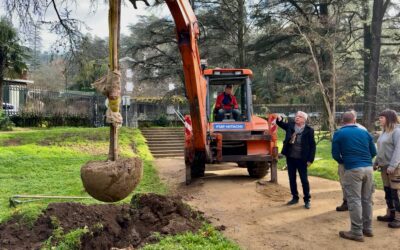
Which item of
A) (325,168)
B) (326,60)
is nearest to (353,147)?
(325,168)

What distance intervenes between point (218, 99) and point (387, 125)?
4716mm

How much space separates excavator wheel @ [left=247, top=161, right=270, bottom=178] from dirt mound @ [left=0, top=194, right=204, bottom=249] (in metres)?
3.99

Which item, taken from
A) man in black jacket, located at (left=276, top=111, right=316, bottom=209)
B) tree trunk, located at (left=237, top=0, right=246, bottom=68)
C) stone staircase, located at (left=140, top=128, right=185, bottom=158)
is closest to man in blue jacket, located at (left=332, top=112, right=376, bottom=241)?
man in black jacket, located at (left=276, top=111, right=316, bottom=209)

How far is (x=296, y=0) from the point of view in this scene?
24.0 meters

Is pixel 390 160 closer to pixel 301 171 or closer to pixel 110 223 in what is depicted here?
pixel 301 171

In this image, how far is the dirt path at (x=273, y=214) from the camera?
19.2ft

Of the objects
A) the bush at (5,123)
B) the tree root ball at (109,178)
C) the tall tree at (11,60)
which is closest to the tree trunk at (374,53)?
the bush at (5,123)

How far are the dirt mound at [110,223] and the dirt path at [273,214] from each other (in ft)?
2.53

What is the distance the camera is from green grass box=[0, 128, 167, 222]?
8750 millimetres

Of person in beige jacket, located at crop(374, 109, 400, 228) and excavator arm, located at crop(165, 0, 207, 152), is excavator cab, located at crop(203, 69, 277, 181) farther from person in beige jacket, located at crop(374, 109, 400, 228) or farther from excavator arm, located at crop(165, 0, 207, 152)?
person in beige jacket, located at crop(374, 109, 400, 228)

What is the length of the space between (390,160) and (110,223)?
4373 mm

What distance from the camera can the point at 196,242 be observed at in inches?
217

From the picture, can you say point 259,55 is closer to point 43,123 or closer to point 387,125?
point 43,123

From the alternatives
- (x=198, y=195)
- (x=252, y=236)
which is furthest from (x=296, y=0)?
(x=252, y=236)
